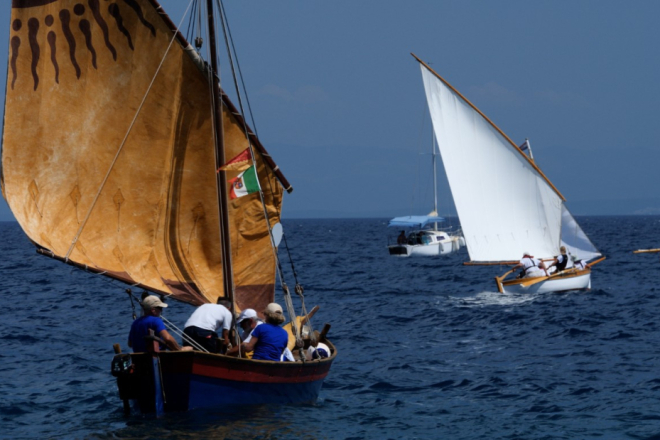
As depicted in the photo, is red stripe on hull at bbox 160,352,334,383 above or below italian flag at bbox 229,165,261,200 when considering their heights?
below

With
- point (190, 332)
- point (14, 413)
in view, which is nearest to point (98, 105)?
point (190, 332)

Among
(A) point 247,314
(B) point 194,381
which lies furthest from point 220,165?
(B) point 194,381

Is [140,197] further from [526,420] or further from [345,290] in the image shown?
[345,290]

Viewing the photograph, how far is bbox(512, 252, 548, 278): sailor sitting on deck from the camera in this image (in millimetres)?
37844

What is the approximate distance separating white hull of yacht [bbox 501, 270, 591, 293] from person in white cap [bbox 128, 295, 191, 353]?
80.9 feet

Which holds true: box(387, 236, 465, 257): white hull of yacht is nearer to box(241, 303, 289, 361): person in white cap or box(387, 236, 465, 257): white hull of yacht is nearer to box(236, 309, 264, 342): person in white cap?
box(236, 309, 264, 342): person in white cap

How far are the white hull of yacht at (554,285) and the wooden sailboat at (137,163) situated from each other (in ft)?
70.6

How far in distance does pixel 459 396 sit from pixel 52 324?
53.2 ft

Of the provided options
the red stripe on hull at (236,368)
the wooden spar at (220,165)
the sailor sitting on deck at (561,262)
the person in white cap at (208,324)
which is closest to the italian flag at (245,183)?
the wooden spar at (220,165)

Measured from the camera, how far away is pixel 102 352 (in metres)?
23.8

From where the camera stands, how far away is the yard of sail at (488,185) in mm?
40125

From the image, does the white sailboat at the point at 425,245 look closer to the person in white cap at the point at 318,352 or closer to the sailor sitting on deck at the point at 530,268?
the sailor sitting on deck at the point at 530,268

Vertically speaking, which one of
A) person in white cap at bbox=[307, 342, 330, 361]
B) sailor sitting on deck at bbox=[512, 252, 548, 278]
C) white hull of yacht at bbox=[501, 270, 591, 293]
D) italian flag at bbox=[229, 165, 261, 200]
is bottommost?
white hull of yacht at bbox=[501, 270, 591, 293]

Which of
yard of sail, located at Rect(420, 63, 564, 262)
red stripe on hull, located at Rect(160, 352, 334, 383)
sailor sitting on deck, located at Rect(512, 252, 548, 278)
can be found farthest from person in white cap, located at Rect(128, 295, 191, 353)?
yard of sail, located at Rect(420, 63, 564, 262)
